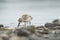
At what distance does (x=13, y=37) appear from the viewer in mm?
1976

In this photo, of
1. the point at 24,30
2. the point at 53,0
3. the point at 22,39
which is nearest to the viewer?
the point at 22,39

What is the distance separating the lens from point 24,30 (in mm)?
2076

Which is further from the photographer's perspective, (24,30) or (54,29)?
(54,29)

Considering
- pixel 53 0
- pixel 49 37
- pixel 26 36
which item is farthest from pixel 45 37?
pixel 53 0

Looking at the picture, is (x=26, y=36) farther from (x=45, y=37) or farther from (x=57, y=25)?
(x=57, y=25)

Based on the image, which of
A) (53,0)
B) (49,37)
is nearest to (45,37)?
(49,37)

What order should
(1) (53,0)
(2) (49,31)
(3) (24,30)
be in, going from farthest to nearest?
(1) (53,0)
(2) (49,31)
(3) (24,30)

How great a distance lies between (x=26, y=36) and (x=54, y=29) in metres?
0.50

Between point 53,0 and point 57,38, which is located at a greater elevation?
point 53,0

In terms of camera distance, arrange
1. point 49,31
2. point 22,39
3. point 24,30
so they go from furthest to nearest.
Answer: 1. point 49,31
2. point 24,30
3. point 22,39

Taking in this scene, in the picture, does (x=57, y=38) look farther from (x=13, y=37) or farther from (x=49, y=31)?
(x=13, y=37)

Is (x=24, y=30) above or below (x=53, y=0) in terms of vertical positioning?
below

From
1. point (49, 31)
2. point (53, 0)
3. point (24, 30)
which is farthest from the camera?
point (53, 0)

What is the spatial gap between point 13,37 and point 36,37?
0.23 meters
